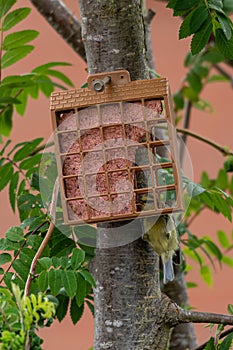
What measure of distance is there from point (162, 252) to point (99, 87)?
0.26 m

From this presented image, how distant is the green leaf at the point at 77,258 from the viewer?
102cm

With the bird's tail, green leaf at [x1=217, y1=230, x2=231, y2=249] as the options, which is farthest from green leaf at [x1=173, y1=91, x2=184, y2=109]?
the bird's tail

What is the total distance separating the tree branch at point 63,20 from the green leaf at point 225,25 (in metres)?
0.57

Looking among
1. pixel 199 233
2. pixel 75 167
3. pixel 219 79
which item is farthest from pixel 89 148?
pixel 199 233

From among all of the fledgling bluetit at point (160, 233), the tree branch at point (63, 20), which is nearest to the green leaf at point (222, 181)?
the tree branch at point (63, 20)

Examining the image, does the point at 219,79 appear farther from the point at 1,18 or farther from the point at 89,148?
the point at 89,148

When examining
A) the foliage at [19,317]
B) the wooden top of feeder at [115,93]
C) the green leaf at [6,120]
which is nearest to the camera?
the foliage at [19,317]

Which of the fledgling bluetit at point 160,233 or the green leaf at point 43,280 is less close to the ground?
the fledgling bluetit at point 160,233

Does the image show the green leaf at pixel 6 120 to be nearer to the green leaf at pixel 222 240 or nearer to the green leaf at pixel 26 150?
the green leaf at pixel 26 150

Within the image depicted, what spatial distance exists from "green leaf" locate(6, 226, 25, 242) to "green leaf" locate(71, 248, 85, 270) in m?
0.09

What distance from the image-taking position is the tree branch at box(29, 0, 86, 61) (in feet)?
5.06

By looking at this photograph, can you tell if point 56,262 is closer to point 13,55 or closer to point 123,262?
point 123,262

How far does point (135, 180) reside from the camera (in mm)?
1011

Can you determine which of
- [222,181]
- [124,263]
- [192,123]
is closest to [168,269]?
[124,263]
